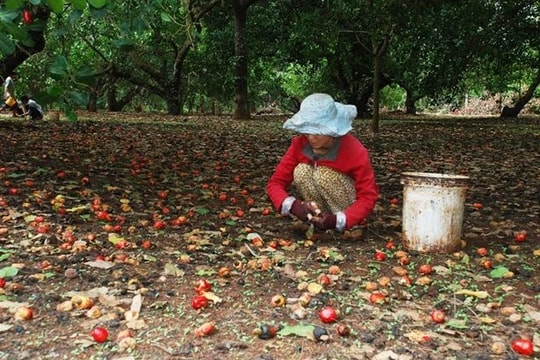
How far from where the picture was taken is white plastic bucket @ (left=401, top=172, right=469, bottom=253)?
3.88 metres

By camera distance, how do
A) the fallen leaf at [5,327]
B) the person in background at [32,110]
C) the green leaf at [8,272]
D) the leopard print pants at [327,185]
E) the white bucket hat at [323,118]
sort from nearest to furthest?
the fallen leaf at [5,327], the green leaf at [8,272], the white bucket hat at [323,118], the leopard print pants at [327,185], the person in background at [32,110]

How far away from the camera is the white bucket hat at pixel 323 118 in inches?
149

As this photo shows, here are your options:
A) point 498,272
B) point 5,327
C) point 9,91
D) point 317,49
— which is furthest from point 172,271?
point 317,49

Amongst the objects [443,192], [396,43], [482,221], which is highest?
[396,43]

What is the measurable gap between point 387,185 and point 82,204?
11.2 ft

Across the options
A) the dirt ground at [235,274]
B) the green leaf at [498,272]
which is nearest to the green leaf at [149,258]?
the dirt ground at [235,274]

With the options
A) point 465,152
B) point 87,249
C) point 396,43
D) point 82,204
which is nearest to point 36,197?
point 82,204

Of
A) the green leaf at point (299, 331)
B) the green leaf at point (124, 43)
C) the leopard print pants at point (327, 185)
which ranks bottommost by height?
the green leaf at point (299, 331)

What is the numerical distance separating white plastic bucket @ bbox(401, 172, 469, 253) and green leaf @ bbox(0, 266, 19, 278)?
255 cm

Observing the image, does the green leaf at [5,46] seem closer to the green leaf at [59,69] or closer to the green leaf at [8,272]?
the green leaf at [59,69]

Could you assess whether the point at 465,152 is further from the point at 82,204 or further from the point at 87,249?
the point at 87,249

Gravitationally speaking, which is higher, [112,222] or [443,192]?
[443,192]

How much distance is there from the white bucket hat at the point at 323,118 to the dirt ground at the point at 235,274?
0.87 meters

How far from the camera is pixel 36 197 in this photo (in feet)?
17.2
